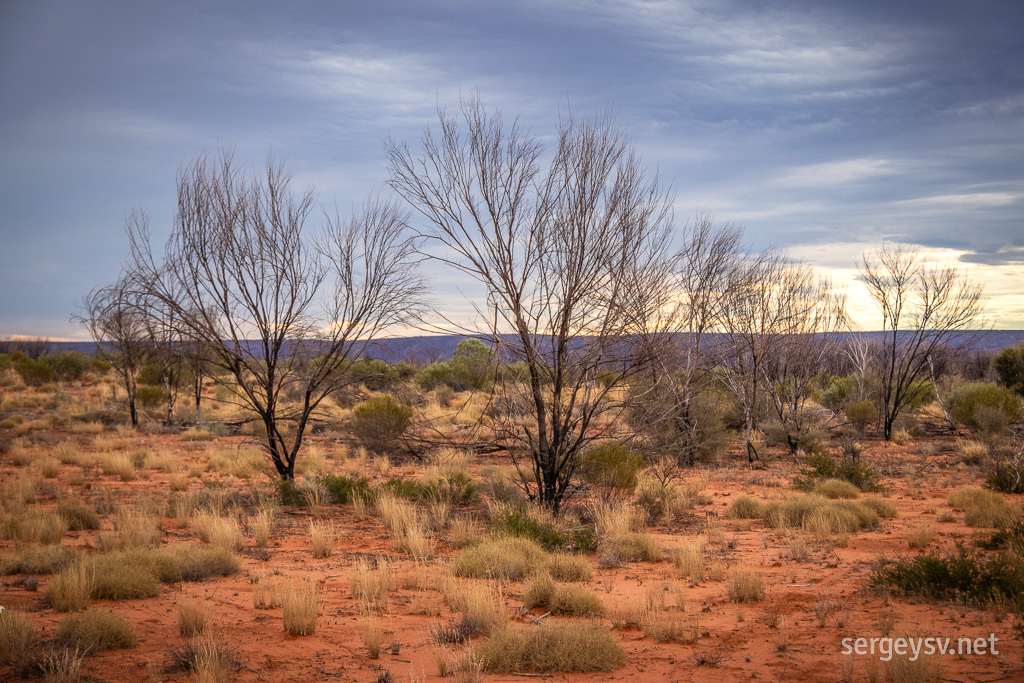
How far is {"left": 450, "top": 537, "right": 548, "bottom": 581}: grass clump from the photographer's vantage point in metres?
7.96

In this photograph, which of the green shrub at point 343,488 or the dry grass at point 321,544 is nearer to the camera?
the dry grass at point 321,544

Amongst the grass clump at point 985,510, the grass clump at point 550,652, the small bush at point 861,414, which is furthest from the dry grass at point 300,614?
the small bush at point 861,414

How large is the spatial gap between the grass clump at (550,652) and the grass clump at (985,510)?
790 cm

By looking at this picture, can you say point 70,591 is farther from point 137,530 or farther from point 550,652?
point 550,652

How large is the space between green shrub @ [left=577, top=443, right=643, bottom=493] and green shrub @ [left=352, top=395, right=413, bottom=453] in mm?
7294

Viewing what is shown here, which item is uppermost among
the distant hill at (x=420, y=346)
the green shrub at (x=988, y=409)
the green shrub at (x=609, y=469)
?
the distant hill at (x=420, y=346)

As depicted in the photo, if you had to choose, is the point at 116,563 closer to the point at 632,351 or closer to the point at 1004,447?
the point at 632,351

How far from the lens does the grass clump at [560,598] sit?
6.72m

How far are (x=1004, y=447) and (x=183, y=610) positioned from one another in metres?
18.7

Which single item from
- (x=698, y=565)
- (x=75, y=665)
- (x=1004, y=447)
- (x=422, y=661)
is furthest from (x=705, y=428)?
(x=75, y=665)

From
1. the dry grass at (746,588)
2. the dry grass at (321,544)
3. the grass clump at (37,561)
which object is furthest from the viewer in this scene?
the dry grass at (321,544)

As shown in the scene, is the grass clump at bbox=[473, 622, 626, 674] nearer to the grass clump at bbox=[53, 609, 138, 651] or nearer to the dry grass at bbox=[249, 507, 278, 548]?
the grass clump at bbox=[53, 609, 138, 651]

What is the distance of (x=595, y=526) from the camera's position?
33.3 feet

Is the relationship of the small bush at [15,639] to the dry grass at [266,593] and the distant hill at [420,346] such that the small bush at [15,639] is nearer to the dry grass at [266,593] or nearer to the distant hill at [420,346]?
the dry grass at [266,593]
